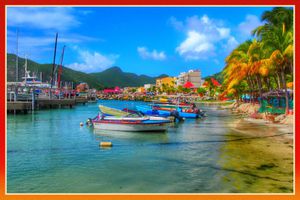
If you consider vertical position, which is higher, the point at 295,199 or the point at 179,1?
the point at 179,1

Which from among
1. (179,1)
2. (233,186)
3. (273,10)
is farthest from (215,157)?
(273,10)

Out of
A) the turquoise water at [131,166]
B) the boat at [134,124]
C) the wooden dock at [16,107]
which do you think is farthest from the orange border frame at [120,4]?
the wooden dock at [16,107]

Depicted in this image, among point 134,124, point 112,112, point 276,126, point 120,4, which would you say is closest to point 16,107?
point 112,112

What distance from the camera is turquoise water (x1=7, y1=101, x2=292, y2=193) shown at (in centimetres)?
1329

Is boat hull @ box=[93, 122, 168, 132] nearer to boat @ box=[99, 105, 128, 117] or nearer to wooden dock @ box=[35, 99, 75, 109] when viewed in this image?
boat @ box=[99, 105, 128, 117]

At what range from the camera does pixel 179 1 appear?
9.56m

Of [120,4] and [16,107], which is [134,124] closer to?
[120,4]

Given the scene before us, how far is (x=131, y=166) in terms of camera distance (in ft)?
54.7

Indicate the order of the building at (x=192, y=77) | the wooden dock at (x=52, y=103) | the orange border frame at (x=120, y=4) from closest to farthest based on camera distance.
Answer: the orange border frame at (x=120, y=4), the wooden dock at (x=52, y=103), the building at (x=192, y=77)

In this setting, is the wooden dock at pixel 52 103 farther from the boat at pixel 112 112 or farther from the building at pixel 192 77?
the building at pixel 192 77

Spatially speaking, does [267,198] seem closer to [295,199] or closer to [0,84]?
[295,199]

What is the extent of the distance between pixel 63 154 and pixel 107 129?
34.4ft

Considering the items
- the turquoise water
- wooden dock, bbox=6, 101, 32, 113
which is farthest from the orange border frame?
wooden dock, bbox=6, 101, 32, 113

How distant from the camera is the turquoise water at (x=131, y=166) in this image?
43.6 ft
